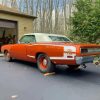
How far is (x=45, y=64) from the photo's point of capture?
27.8 feet

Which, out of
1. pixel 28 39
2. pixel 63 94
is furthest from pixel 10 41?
pixel 63 94

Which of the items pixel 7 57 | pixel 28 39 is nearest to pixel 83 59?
pixel 28 39

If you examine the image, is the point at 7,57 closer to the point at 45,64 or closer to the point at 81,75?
the point at 45,64

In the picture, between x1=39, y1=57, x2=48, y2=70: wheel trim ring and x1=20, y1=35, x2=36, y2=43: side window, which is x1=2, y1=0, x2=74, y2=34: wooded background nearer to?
x1=20, y1=35, x2=36, y2=43: side window

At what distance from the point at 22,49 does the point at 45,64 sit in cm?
173

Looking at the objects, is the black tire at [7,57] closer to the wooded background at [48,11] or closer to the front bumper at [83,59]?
the front bumper at [83,59]

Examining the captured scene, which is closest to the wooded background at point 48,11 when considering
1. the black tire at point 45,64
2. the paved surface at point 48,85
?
the black tire at point 45,64

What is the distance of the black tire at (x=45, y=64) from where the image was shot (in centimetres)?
819

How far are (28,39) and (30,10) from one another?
88.2 feet

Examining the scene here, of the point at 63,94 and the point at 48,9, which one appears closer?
the point at 63,94

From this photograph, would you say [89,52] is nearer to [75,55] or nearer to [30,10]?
[75,55]

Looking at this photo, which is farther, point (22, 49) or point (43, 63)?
point (22, 49)

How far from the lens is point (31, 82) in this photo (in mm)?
7020

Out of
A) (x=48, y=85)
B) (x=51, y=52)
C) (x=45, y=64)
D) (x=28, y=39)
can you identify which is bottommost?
(x=48, y=85)
